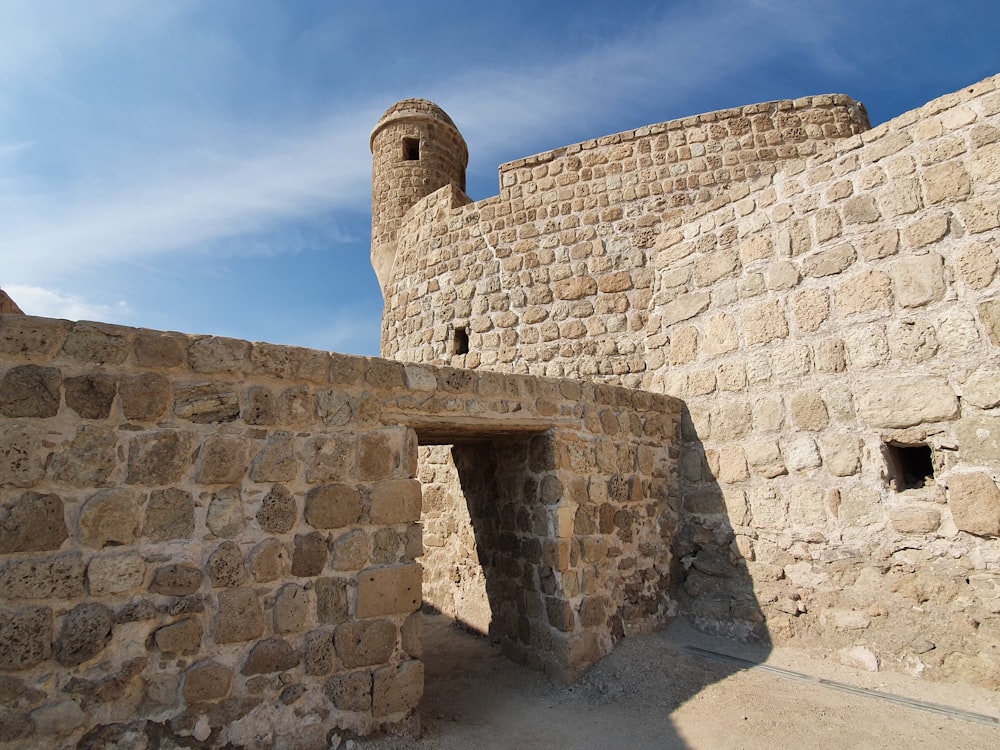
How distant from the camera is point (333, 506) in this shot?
3029 millimetres

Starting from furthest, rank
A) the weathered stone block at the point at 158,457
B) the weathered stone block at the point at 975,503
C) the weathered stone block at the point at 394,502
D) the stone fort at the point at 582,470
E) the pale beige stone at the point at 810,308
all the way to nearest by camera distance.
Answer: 1. the pale beige stone at the point at 810,308
2. the weathered stone block at the point at 975,503
3. the weathered stone block at the point at 394,502
4. the weathered stone block at the point at 158,457
5. the stone fort at the point at 582,470

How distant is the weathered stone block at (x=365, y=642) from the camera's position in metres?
2.93

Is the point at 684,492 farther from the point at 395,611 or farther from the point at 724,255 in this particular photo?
the point at 395,611

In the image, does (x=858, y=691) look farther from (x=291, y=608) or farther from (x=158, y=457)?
(x=158, y=457)

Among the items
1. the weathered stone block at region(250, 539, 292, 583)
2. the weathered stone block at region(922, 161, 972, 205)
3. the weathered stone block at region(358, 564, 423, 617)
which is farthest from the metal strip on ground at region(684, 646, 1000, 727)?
the weathered stone block at region(922, 161, 972, 205)

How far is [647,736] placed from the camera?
319 centimetres

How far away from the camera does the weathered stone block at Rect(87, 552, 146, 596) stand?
8.00 feet

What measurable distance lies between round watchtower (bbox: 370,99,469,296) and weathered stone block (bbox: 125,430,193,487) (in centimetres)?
642

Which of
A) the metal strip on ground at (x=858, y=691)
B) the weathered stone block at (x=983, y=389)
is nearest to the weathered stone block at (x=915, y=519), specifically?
the weathered stone block at (x=983, y=389)

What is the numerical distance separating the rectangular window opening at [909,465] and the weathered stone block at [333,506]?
A: 11.1 ft

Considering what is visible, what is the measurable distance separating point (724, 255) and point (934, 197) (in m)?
1.51

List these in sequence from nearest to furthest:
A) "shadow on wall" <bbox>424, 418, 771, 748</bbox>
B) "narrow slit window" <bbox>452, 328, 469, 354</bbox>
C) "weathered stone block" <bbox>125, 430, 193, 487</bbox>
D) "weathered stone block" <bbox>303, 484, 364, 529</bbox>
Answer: "weathered stone block" <bbox>125, 430, 193, 487</bbox> → "weathered stone block" <bbox>303, 484, 364, 529</bbox> → "shadow on wall" <bbox>424, 418, 771, 748</bbox> → "narrow slit window" <bbox>452, 328, 469, 354</bbox>

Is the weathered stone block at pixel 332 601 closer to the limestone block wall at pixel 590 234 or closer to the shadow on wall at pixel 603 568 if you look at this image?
the shadow on wall at pixel 603 568

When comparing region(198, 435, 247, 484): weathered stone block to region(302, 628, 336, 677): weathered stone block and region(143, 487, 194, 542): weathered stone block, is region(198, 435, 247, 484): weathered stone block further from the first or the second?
region(302, 628, 336, 677): weathered stone block
